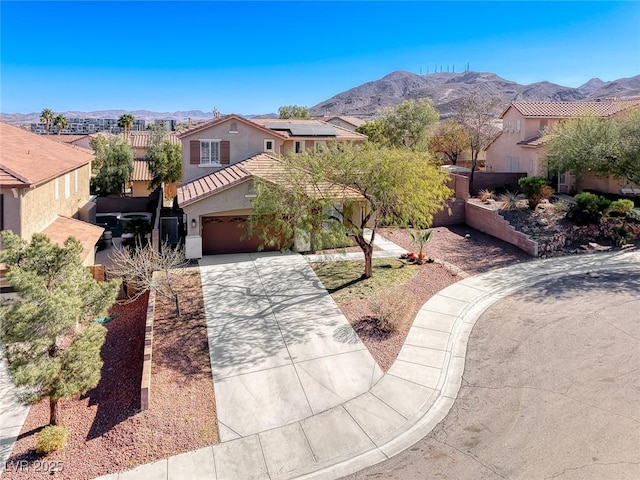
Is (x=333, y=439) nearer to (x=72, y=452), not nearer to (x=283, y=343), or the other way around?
(x=283, y=343)

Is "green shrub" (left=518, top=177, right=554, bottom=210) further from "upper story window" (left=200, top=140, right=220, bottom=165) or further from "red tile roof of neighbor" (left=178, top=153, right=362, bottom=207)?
"upper story window" (left=200, top=140, right=220, bottom=165)

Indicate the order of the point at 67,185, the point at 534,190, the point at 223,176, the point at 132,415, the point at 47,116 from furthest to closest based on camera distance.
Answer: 1. the point at 47,116
2. the point at 534,190
3. the point at 67,185
4. the point at 223,176
5. the point at 132,415

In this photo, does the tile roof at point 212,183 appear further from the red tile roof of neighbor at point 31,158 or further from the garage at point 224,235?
the red tile roof of neighbor at point 31,158

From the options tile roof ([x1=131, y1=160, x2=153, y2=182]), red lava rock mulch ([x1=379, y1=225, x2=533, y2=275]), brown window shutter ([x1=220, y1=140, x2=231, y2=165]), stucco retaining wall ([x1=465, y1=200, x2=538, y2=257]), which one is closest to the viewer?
red lava rock mulch ([x1=379, y1=225, x2=533, y2=275])

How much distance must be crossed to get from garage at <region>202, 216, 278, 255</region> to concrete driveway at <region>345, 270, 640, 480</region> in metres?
12.5

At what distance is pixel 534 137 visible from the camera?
34625 mm

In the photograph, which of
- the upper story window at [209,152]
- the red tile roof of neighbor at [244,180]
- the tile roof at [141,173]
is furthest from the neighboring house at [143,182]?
the red tile roof of neighbor at [244,180]

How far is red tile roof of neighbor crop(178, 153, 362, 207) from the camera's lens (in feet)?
57.5

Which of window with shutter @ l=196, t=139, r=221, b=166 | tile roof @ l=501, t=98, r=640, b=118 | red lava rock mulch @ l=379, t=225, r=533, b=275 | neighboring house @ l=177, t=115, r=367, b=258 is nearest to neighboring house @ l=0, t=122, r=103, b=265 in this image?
neighboring house @ l=177, t=115, r=367, b=258

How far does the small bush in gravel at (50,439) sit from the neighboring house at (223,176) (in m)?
11.4

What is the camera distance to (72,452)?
28.9 feet

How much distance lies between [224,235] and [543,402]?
640 inches

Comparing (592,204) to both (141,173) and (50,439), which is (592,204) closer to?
(50,439)

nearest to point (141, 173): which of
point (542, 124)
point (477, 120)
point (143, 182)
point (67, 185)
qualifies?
point (143, 182)
